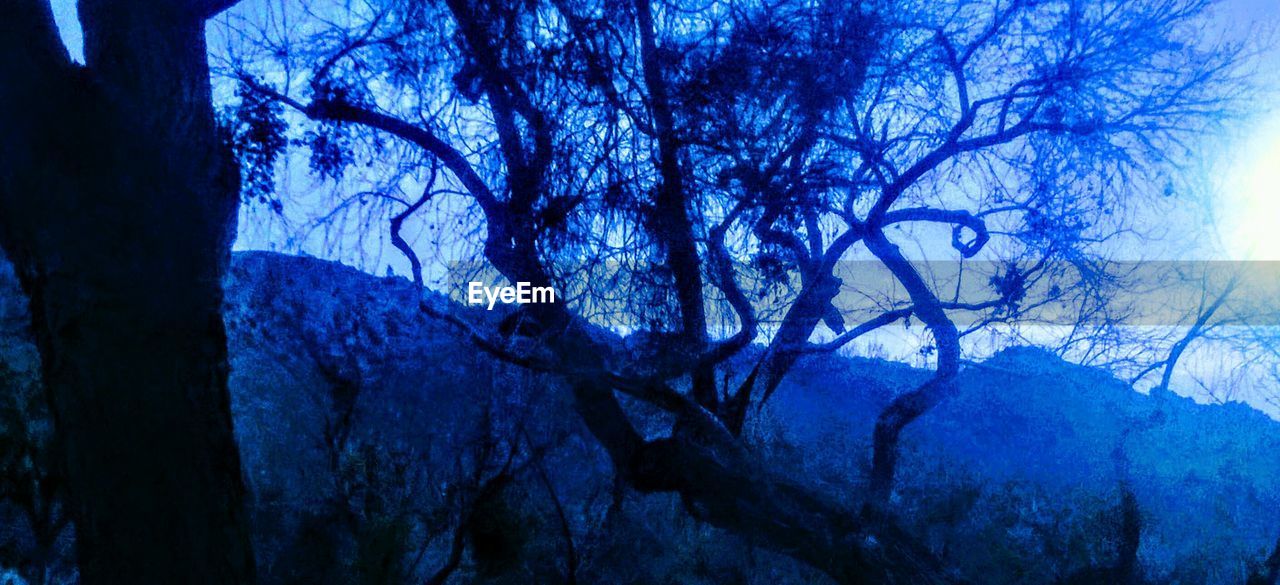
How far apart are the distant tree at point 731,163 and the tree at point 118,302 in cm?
50

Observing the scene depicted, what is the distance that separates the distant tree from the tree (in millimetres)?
503

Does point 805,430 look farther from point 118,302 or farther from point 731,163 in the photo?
point 118,302

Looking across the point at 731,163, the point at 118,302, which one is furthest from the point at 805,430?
the point at 118,302

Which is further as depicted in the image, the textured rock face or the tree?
the textured rock face

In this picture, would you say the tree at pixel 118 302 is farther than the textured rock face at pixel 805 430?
No

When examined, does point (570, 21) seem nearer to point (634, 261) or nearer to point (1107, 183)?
point (634, 261)

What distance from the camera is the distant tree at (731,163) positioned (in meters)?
3.86

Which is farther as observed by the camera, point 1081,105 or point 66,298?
point 1081,105

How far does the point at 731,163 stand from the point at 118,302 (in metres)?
2.26

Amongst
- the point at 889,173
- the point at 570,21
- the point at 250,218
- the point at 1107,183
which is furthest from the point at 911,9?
the point at 250,218

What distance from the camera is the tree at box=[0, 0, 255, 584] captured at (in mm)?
3234

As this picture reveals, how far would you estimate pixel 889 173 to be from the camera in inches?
155

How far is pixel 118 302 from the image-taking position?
10.7ft

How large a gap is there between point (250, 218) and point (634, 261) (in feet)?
4.85
